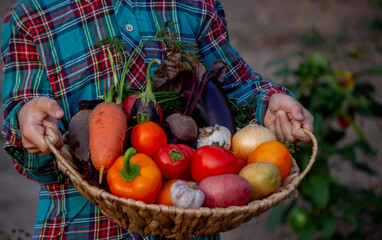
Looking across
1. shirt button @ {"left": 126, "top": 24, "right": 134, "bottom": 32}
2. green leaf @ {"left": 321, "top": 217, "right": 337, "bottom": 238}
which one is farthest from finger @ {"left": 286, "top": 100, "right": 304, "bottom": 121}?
green leaf @ {"left": 321, "top": 217, "right": 337, "bottom": 238}

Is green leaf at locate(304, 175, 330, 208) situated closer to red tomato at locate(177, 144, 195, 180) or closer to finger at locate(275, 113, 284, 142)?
finger at locate(275, 113, 284, 142)

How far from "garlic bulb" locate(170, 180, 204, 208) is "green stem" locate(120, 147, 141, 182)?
11 centimetres

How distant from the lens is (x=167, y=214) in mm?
919

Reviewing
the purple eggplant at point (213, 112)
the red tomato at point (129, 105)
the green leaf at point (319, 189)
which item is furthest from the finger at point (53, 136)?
the green leaf at point (319, 189)

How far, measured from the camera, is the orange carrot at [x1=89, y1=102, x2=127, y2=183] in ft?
3.53

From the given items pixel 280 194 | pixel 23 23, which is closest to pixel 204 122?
pixel 280 194

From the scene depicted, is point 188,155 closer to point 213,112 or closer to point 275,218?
point 213,112

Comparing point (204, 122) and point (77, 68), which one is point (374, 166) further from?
point (77, 68)

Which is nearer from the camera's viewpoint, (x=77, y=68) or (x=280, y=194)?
(x=280, y=194)

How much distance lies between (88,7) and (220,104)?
59 centimetres

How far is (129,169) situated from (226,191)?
254 millimetres

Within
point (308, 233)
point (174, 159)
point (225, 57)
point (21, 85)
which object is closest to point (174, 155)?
point (174, 159)

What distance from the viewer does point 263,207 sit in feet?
3.21

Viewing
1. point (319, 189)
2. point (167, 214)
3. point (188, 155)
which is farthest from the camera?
point (319, 189)
